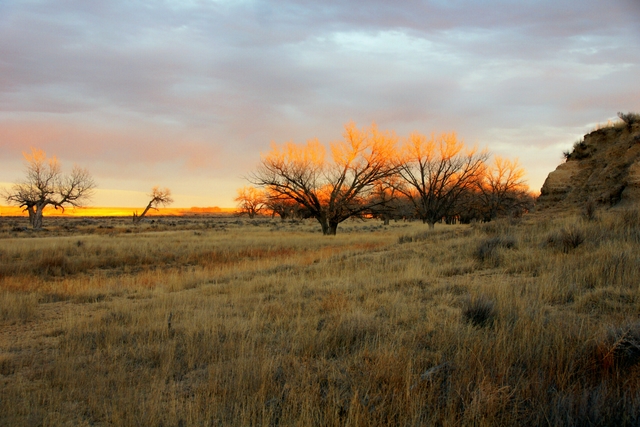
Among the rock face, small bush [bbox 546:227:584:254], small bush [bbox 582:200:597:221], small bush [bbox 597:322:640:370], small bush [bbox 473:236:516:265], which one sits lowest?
small bush [bbox 597:322:640:370]

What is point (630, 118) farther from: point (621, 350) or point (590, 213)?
point (621, 350)

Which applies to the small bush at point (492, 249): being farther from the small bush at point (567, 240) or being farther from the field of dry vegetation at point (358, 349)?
the small bush at point (567, 240)

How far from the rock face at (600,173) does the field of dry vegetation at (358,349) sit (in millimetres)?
4797

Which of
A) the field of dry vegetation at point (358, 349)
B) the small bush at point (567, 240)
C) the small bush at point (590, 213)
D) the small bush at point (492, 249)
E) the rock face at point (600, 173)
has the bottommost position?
the field of dry vegetation at point (358, 349)

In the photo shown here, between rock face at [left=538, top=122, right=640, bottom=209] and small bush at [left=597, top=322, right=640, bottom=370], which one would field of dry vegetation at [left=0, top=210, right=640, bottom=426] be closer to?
small bush at [left=597, top=322, right=640, bottom=370]

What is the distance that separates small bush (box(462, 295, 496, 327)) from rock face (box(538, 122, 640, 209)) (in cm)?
1032

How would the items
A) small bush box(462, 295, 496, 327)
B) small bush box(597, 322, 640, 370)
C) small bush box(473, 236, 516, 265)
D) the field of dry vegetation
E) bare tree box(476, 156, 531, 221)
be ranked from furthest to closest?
bare tree box(476, 156, 531, 221) → small bush box(473, 236, 516, 265) → small bush box(462, 295, 496, 327) → small bush box(597, 322, 640, 370) → the field of dry vegetation

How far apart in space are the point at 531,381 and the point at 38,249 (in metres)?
20.1

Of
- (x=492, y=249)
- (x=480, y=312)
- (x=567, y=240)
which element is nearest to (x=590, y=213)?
(x=567, y=240)

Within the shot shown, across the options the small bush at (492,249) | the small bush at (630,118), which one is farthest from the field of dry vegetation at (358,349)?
the small bush at (630,118)

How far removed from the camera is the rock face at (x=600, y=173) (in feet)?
43.6

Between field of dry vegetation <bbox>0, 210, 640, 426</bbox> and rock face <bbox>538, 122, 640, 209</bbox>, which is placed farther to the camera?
rock face <bbox>538, 122, 640, 209</bbox>

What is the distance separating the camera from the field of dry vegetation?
10.3 ft

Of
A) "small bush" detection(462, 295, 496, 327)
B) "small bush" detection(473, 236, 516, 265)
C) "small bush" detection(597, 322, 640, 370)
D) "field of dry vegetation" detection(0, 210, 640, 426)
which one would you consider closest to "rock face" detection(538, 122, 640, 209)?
"field of dry vegetation" detection(0, 210, 640, 426)
